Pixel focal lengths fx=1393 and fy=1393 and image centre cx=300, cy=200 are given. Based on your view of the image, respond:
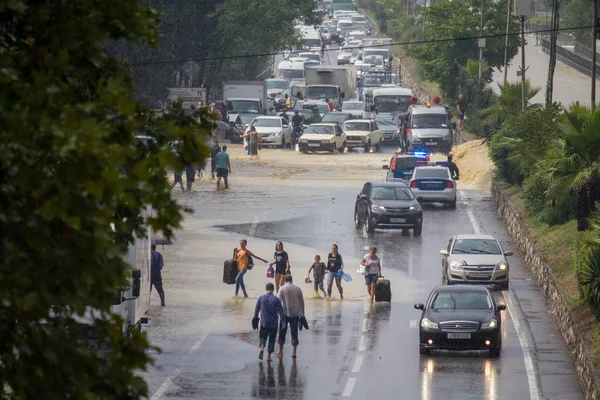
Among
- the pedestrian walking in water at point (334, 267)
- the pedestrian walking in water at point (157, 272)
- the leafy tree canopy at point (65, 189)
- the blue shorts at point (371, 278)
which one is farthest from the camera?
the pedestrian walking in water at point (334, 267)

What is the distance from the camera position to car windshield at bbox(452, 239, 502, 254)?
30.8 m

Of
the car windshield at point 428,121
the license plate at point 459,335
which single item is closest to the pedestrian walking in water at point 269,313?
the license plate at point 459,335

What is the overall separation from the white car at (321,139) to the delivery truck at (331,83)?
16202mm

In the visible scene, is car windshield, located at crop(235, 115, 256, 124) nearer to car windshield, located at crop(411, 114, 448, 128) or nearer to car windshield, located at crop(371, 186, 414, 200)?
car windshield, located at crop(411, 114, 448, 128)

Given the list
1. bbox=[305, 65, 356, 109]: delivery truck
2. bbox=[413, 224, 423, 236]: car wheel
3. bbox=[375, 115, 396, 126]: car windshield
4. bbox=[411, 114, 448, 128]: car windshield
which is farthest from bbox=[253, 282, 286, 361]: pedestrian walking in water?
bbox=[305, 65, 356, 109]: delivery truck

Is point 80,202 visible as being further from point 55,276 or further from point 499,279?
point 499,279

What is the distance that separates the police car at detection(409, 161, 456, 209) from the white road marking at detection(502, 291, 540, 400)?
40.4ft

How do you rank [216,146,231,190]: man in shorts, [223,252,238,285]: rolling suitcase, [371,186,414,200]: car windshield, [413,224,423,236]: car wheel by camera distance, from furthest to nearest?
[216,146,231,190]: man in shorts → [371,186,414,200]: car windshield → [413,224,423,236]: car wheel → [223,252,238,285]: rolling suitcase

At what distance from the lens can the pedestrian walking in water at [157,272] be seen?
2677cm

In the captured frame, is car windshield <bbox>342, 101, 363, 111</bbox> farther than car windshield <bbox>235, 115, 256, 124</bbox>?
Yes

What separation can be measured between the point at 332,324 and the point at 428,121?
107ft

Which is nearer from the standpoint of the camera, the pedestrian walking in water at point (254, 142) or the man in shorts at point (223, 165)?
the man in shorts at point (223, 165)

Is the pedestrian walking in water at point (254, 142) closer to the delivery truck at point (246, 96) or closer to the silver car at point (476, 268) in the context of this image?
the delivery truck at point (246, 96)

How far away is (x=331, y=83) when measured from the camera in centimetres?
7919
